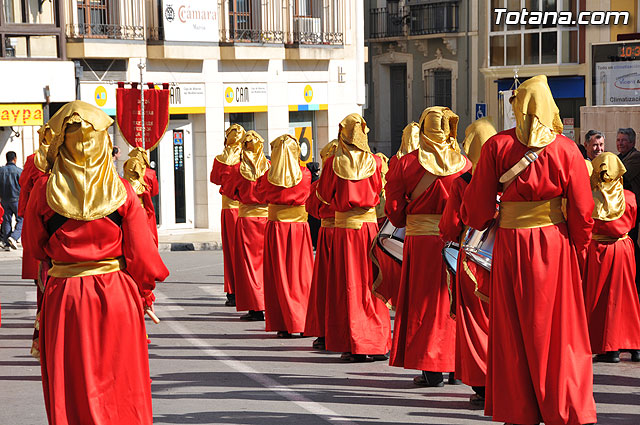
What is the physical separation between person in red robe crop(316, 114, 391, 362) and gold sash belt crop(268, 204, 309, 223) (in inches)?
56.7

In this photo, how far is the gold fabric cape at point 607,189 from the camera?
33.5 ft

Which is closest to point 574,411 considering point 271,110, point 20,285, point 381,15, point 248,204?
point 248,204

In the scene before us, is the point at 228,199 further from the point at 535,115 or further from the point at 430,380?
the point at 535,115

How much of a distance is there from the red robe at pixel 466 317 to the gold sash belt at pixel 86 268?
2428mm

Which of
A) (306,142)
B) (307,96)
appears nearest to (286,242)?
(307,96)

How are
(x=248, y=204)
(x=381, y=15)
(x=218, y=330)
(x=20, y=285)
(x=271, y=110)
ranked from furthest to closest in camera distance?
1. (x=381, y=15)
2. (x=271, y=110)
3. (x=20, y=285)
4. (x=248, y=204)
5. (x=218, y=330)

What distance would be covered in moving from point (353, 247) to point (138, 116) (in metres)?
12.8

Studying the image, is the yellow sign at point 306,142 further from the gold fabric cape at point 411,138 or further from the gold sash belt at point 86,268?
the gold sash belt at point 86,268

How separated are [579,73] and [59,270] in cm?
3104

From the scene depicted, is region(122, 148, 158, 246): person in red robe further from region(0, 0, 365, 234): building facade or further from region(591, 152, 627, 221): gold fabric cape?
region(0, 0, 365, 234): building facade

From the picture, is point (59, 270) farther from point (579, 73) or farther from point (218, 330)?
point (579, 73)

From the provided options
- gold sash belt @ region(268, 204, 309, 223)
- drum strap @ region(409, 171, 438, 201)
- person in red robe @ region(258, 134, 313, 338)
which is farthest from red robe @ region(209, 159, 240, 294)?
drum strap @ region(409, 171, 438, 201)

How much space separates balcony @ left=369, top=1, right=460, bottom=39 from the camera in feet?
132

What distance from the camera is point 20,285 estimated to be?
1673cm
